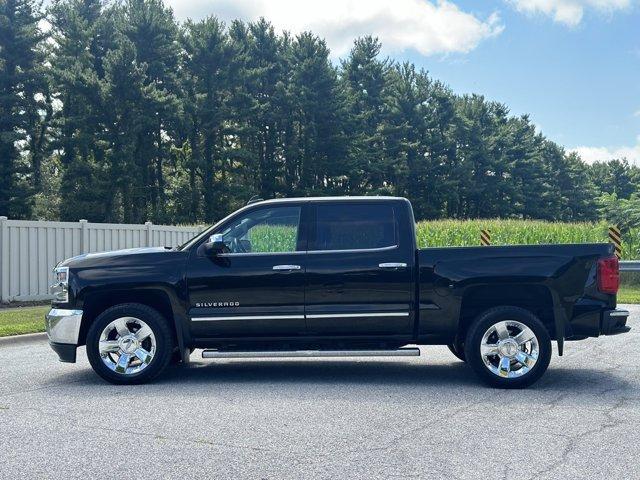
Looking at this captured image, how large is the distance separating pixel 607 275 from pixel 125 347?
5.03 meters

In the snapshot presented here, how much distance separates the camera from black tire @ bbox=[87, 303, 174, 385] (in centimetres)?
730

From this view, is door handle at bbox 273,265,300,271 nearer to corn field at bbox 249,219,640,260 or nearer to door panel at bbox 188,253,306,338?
door panel at bbox 188,253,306,338

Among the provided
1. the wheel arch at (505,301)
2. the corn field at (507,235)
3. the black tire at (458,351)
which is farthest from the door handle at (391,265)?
the corn field at (507,235)

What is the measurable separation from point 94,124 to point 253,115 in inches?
504

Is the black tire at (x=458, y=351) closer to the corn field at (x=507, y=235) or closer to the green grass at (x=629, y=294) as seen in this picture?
the green grass at (x=629, y=294)

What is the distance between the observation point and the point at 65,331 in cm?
741

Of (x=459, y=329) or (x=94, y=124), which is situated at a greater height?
(x=94, y=124)

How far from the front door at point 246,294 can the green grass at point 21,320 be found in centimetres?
493

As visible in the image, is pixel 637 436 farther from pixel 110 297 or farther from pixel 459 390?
pixel 110 297

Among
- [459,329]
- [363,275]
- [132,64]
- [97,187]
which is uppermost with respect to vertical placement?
[132,64]

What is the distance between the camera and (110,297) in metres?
7.60

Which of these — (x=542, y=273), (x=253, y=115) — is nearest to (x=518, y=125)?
(x=253, y=115)

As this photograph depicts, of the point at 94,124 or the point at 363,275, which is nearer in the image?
the point at 363,275

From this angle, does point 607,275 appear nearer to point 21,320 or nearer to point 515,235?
point 21,320
